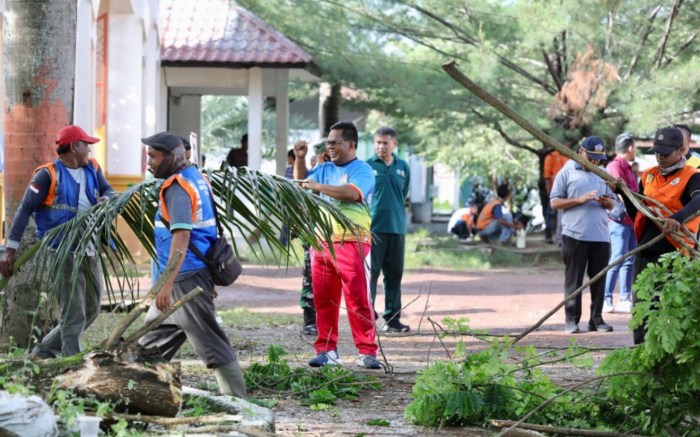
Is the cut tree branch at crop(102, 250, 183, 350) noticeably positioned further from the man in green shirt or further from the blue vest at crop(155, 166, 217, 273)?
the man in green shirt

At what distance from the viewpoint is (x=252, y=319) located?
12.1 meters

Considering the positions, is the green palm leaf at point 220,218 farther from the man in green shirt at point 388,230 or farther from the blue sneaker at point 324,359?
the man in green shirt at point 388,230

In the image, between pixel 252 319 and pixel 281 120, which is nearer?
pixel 252 319

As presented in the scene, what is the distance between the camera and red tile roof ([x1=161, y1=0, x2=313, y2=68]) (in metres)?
20.8

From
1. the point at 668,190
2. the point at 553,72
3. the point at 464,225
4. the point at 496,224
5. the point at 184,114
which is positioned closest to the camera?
the point at 668,190

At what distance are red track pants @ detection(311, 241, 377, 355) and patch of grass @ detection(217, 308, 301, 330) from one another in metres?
2.73

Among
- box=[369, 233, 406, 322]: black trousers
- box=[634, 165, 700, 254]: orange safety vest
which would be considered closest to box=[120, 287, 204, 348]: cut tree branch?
box=[634, 165, 700, 254]: orange safety vest

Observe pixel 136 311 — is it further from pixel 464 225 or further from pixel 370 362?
pixel 464 225

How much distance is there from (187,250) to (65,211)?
1.70 meters


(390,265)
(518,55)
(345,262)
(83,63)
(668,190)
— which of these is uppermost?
(518,55)

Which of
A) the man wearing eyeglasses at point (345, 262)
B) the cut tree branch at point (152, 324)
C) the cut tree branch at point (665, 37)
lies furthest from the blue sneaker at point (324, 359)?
the cut tree branch at point (665, 37)

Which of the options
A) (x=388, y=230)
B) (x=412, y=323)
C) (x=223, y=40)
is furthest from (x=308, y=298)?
(x=223, y=40)

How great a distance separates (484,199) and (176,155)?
24476 mm

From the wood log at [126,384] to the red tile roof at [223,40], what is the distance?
50.3 feet
